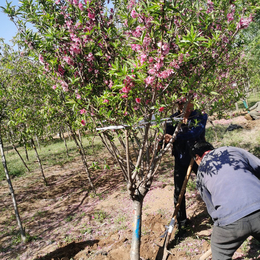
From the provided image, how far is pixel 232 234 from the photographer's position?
1.88 metres

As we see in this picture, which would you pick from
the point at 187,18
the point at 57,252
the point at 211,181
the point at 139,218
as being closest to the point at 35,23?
the point at 187,18

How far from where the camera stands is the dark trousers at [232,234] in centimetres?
182

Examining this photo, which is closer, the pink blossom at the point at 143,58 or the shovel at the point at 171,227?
the pink blossom at the point at 143,58

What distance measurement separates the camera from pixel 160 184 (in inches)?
268

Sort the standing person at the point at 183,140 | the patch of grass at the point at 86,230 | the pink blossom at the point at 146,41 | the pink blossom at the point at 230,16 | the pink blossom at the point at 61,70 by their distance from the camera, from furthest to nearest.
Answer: the patch of grass at the point at 86,230 → the standing person at the point at 183,140 → the pink blossom at the point at 61,70 → the pink blossom at the point at 230,16 → the pink blossom at the point at 146,41

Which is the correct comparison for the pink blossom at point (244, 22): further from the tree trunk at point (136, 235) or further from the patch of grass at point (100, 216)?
the patch of grass at point (100, 216)

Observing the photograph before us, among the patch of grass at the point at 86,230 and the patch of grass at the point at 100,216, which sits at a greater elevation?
the patch of grass at the point at 100,216

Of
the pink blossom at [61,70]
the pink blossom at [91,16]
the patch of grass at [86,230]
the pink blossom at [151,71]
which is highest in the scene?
the pink blossom at [91,16]

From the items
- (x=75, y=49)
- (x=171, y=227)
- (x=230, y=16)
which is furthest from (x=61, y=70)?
(x=171, y=227)

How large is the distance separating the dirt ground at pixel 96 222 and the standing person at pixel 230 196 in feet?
4.85

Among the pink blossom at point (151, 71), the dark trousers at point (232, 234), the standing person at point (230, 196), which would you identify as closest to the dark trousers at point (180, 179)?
the standing person at point (230, 196)

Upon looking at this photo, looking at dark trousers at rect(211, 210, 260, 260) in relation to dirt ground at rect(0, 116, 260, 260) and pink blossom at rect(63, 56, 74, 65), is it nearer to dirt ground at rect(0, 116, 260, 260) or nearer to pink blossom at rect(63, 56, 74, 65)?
dirt ground at rect(0, 116, 260, 260)

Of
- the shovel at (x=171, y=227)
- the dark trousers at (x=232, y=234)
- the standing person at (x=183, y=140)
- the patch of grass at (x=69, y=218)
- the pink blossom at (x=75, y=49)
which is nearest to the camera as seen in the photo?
the dark trousers at (x=232, y=234)

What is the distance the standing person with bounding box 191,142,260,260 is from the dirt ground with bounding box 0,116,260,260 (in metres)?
1.48
